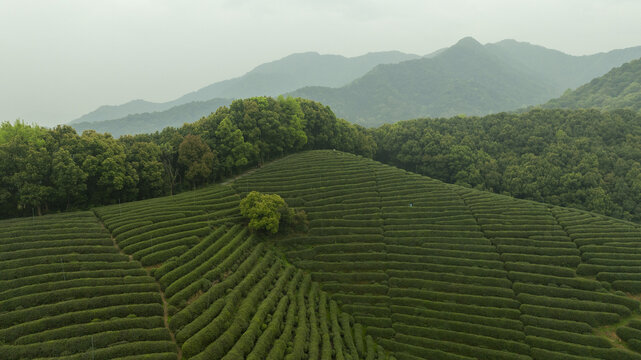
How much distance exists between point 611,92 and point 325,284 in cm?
21531

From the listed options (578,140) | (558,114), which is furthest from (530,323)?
(558,114)

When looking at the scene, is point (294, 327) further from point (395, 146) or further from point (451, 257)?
point (395, 146)

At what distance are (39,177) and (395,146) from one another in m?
76.9

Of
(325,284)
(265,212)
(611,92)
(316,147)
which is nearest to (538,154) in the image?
(316,147)

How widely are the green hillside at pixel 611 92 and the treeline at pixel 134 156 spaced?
541 ft

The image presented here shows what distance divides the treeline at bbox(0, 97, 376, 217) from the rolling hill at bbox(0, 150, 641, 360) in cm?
597

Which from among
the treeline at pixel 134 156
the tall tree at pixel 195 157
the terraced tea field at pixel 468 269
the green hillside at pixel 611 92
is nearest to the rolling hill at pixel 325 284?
the terraced tea field at pixel 468 269

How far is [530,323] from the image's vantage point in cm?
2794

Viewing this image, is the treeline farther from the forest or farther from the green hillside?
the green hillside

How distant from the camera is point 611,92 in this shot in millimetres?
161625

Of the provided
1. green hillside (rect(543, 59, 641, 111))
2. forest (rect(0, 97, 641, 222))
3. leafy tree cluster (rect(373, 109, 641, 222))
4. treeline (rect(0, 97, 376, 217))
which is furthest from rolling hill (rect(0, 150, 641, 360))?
green hillside (rect(543, 59, 641, 111))

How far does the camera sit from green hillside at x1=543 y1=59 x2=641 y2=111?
141 metres

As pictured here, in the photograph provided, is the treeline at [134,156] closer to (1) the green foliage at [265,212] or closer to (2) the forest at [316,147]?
(2) the forest at [316,147]

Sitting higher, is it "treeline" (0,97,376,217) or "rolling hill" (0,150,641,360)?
"treeline" (0,97,376,217)
